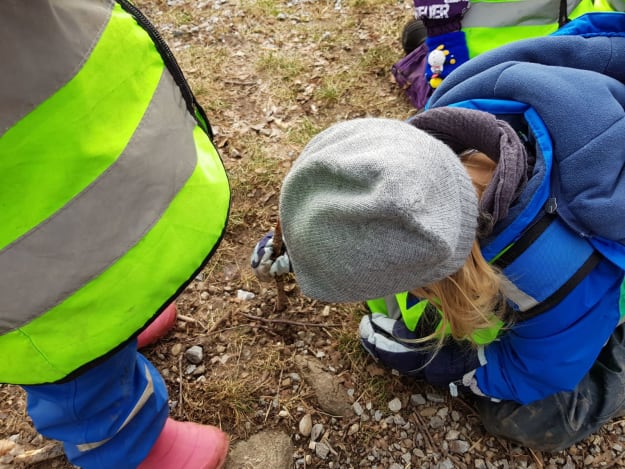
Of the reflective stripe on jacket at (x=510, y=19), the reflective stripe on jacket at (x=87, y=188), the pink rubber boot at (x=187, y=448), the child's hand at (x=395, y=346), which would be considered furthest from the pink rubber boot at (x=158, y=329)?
the reflective stripe on jacket at (x=510, y=19)

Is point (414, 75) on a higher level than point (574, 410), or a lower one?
higher

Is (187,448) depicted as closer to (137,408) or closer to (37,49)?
(137,408)

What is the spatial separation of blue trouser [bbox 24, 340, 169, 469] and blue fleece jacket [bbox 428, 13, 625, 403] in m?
1.21

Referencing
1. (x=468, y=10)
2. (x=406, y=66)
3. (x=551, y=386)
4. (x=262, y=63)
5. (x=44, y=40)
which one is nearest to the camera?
(x=44, y=40)

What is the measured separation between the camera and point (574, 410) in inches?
75.8

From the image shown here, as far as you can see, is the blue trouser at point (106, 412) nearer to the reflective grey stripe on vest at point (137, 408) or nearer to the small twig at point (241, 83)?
the reflective grey stripe on vest at point (137, 408)

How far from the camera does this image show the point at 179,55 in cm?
376

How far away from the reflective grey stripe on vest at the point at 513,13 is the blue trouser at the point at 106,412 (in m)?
2.55

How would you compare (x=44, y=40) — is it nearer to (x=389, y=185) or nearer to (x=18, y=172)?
(x=18, y=172)

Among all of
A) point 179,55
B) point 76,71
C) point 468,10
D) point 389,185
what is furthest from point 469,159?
point 179,55

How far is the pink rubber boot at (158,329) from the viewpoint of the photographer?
7.31 ft

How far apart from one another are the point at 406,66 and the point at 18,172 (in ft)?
8.94

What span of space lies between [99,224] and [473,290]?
995 mm

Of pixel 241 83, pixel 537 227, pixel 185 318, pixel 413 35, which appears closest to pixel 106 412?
pixel 185 318
